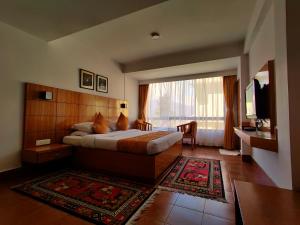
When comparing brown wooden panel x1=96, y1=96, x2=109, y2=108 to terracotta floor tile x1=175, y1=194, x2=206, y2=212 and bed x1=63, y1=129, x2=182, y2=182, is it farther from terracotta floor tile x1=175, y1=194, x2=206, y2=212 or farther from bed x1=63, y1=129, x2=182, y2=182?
terracotta floor tile x1=175, y1=194, x2=206, y2=212

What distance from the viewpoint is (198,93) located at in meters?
5.39

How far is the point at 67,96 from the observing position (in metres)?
3.41

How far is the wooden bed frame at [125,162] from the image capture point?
235 centimetres

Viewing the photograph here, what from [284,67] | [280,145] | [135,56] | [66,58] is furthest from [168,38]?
[280,145]

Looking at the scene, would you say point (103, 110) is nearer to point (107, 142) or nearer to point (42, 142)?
point (42, 142)

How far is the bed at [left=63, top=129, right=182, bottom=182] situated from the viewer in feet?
7.75

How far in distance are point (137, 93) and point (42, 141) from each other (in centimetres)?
391

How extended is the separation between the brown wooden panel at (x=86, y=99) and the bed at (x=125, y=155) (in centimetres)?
102

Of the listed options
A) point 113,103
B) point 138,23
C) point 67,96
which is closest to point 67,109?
point 67,96

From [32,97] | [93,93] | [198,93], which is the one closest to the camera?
[32,97]

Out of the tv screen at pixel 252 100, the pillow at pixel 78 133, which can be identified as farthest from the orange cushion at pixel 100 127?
the tv screen at pixel 252 100

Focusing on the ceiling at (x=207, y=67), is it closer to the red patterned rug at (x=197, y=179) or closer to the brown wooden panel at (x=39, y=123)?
the red patterned rug at (x=197, y=179)

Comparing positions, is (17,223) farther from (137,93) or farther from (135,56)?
(137,93)

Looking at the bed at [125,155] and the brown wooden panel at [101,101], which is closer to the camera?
the bed at [125,155]
